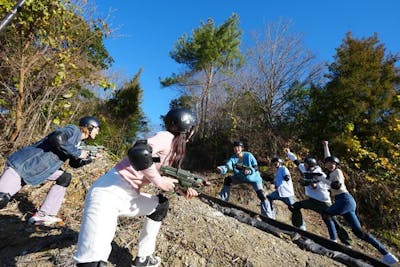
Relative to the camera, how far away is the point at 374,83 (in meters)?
11.7

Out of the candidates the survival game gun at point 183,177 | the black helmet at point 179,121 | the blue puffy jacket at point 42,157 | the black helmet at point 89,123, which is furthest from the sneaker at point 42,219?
the black helmet at point 179,121

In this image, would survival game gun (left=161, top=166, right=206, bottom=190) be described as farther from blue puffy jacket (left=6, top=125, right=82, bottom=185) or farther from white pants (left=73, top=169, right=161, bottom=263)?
blue puffy jacket (left=6, top=125, right=82, bottom=185)

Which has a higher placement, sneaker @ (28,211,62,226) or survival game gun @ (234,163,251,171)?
survival game gun @ (234,163,251,171)

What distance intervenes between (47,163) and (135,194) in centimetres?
178

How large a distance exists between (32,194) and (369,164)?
1058 cm

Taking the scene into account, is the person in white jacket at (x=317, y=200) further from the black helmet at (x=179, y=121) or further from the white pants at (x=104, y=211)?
the white pants at (x=104, y=211)

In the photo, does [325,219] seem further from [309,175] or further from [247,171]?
[247,171]

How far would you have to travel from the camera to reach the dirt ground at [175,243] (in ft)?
10.4

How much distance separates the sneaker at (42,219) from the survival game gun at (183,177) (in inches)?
92.3

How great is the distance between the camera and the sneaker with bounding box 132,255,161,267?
292cm

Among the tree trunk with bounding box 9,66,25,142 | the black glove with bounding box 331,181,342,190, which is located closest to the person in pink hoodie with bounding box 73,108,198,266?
the black glove with bounding box 331,181,342,190

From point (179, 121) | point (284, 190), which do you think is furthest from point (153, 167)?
point (284, 190)

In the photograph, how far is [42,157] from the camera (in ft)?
12.2

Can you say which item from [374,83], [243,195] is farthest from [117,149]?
[374,83]
